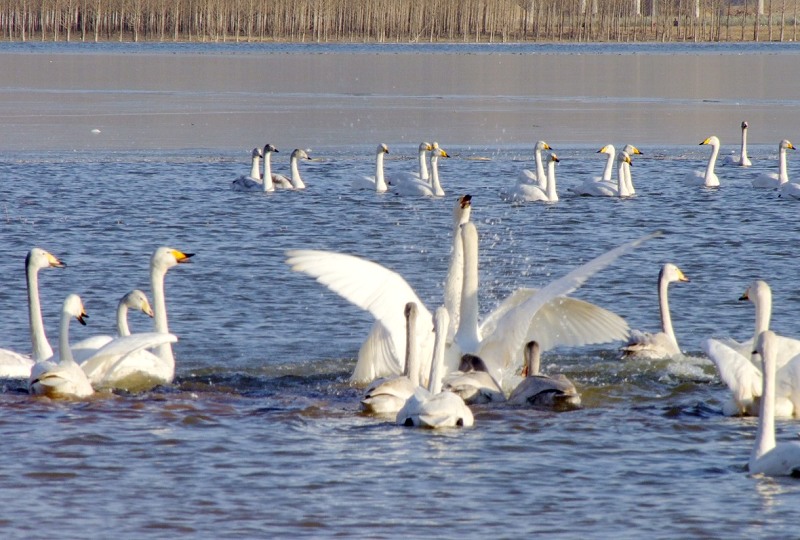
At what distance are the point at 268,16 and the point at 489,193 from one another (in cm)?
6913

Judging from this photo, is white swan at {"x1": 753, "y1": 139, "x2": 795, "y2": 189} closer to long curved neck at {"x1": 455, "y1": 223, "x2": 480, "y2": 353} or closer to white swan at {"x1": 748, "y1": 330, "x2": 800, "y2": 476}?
long curved neck at {"x1": 455, "y1": 223, "x2": 480, "y2": 353}

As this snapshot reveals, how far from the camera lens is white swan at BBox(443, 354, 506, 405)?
24.0ft

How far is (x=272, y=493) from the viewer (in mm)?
5836

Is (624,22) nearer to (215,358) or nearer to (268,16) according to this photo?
(268,16)

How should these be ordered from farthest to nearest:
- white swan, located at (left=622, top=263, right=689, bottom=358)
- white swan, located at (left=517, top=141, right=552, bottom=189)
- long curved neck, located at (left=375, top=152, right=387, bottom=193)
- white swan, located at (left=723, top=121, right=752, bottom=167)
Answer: white swan, located at (left=723, top=121, right=752, bottom=167)
long curved neck, located at (left=375, top=152, right=387, bottom=193)
white swan, located at (left=517, top=141, right=552, bottom=189)
white swan, located at (left=622, top=263, right=689, bottom=358)

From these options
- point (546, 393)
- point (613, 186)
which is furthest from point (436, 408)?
point (613, 186)

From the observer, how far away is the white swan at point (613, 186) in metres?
16.2

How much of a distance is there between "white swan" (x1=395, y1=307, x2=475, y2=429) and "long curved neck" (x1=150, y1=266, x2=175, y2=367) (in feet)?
5.40

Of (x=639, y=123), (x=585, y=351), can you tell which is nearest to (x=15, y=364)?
(x=585, y=351)

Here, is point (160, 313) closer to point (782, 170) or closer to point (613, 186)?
point (613, 186)

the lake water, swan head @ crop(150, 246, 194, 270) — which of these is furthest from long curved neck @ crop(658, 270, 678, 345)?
swan head @ crop(150, 246, 194, 270)

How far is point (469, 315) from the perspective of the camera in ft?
26.4

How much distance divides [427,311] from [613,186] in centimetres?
921

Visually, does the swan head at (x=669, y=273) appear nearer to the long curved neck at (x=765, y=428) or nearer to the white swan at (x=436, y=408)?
the white swan at (x=436, y=408)
